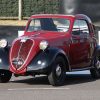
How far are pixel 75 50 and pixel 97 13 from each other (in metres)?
12.3

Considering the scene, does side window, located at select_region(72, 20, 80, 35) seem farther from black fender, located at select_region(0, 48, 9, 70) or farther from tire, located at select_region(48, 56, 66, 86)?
black fender, located at select_region(0, 48, 9, 70)

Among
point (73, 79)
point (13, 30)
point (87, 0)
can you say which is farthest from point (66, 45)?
point (87, 0)

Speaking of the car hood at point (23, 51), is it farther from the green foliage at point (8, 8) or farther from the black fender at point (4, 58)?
the green foliage at point (8, 8)

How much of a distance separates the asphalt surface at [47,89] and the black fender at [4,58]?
50 cm

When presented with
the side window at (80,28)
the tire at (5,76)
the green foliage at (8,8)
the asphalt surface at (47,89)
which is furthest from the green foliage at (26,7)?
the tire at (5,76)

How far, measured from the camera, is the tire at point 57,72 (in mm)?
13273

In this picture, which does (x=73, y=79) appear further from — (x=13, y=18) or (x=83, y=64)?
(x=13, y=18)

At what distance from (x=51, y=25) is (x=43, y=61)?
176 cm

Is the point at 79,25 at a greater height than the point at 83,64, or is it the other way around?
the point at 79,25

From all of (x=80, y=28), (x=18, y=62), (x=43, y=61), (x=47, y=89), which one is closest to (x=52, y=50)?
(x=43, y=61)

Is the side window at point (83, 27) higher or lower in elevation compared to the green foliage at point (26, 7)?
higher

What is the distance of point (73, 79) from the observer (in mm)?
15211

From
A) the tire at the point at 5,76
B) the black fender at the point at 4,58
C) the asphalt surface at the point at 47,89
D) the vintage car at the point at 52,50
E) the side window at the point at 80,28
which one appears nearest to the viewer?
the asphalt surface at the point at 47,89

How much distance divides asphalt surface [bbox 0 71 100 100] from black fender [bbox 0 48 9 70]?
19.5 inches
